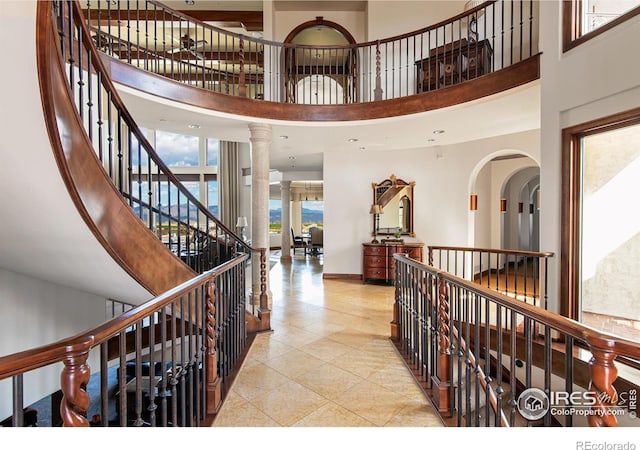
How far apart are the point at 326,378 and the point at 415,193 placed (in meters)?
4.88

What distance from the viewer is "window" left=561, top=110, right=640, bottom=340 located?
2.80 meters

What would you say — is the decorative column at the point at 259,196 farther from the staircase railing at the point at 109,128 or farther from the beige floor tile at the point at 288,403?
the beige floor tile at the point at 288,403

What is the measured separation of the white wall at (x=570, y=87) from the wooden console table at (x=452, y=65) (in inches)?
49.3

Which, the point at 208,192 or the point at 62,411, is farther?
the point at 208,192

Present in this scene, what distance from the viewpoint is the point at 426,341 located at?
2.67 metres

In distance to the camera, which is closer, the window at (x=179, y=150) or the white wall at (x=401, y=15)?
the white wall at (x=401, y=15)

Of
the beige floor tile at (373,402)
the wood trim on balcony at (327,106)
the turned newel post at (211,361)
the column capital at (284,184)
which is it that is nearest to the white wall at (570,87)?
the wood trim on balcony at (327,106)

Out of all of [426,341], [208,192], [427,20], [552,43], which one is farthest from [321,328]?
[208,192]

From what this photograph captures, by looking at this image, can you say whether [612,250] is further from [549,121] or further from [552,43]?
[552,43]

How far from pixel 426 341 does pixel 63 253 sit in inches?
107

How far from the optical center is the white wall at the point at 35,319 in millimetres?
3203

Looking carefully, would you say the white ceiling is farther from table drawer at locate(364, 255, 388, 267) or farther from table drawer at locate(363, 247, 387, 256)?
table drawer at locate(364, 255, 388, 267)

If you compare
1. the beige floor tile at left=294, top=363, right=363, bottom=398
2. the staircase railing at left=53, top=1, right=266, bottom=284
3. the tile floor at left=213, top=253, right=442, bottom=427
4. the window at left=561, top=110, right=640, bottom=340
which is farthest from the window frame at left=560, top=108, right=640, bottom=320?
the staircase railing at left=53, top=1, right=266, bottom=284

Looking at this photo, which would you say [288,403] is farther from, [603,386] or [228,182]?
[228,182]
